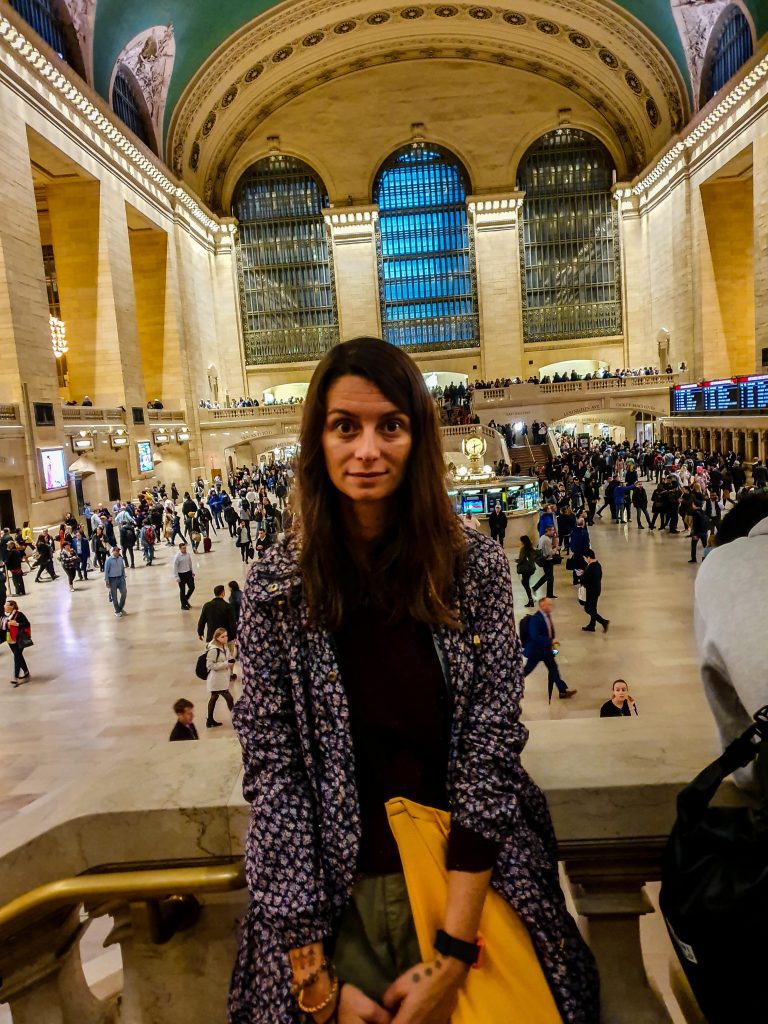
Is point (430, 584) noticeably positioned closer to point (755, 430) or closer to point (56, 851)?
point (56, 851)

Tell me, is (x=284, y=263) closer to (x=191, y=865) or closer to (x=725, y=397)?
(x=725, y=397)

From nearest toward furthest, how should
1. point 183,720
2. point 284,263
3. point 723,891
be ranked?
point 723,891 → point 183,720 → point 284,263

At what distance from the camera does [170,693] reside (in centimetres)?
724

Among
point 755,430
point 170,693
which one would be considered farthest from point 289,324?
point 170,693

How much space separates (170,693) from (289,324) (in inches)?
1205

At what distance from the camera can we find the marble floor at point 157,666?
237 inches

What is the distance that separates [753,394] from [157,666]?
53.9 feet

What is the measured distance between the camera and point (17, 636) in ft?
25.7

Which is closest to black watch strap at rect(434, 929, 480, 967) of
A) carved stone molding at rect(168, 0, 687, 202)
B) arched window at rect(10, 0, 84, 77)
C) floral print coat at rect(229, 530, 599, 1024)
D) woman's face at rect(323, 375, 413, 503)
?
floral print coat at rect(229, 530, 599, 1024)

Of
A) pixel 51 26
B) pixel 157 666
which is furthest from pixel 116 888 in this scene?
pixel 51 26

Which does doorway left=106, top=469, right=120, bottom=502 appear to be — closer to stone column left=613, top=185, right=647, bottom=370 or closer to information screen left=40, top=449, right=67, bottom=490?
information screen left=40, top=449, right=67, bottom=490

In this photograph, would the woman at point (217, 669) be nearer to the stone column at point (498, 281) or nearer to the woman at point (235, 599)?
the woman at point (235, 599)

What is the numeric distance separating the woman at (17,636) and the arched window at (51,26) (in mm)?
17380

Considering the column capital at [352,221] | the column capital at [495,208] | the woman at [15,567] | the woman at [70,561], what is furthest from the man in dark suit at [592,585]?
the column capital at [352,221]
